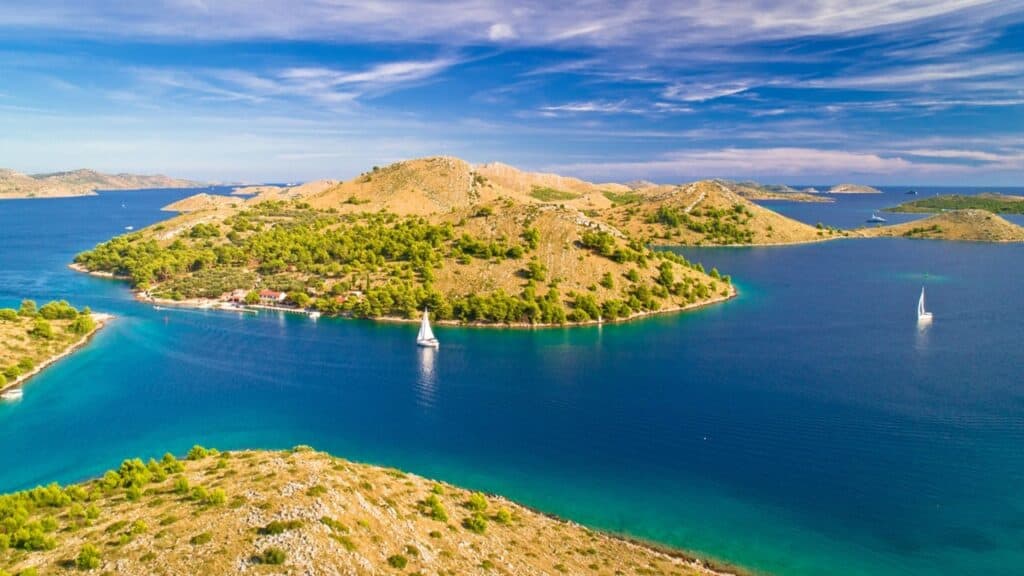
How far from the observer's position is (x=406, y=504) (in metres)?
40.2

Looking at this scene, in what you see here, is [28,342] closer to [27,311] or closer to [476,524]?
[27,311]

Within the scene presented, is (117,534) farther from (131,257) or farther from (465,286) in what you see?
(131,257)

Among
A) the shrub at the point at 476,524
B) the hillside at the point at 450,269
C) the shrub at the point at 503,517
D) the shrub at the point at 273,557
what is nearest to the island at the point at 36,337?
the hillside at the point at 450,269

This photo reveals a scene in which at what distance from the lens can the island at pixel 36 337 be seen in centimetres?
7256

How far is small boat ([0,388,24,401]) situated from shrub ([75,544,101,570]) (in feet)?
155

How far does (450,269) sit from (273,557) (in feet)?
294

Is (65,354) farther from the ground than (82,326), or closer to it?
closer to it

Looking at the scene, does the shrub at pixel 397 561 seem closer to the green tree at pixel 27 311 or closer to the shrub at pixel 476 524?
the shrub at pixel 476 524

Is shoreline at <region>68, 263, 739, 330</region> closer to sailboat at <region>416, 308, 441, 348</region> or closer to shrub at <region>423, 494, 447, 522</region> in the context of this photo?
sailboat at <region>416, 308, 441, 348</region>

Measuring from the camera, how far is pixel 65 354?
82.9 metres

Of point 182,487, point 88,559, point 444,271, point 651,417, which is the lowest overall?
point 651,417

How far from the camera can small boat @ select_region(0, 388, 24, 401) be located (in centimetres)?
6625

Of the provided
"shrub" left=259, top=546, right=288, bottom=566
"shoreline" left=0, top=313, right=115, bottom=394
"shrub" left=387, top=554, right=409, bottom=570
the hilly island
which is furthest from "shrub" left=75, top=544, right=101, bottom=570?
the hilly island

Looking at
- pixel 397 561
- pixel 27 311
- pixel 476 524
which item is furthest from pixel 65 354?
pixel 397 561
